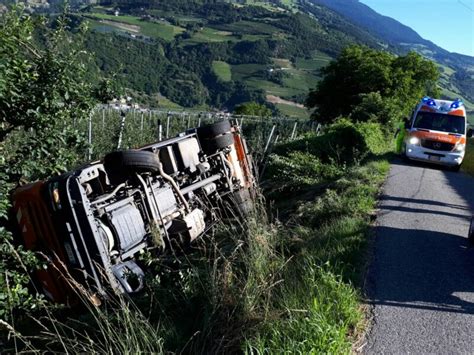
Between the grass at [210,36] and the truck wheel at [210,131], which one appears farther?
the grass at [210,36]

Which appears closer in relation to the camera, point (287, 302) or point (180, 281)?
point (287, 302)

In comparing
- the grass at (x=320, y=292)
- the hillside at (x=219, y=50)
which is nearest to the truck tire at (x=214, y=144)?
the grass at (x=320, y=292)

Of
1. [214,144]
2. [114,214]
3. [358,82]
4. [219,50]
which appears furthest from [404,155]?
[219,50]

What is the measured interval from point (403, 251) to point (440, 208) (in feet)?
11.8

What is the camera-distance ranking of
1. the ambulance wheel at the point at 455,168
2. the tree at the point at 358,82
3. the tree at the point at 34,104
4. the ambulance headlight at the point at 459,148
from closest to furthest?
1. the tree at the point at 34,104
2. the ambulance headlight at the point at 459,148
3. the ambulance wheel at the point at 455,168
4. the tree at the point at 358,82

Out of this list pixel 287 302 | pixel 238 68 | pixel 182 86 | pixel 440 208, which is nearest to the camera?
pixel 287 302

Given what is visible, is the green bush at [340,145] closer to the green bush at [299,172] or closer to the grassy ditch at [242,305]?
the green bush at [299,172]

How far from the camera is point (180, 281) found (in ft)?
17.8

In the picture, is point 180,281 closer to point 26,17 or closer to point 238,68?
point 26,17

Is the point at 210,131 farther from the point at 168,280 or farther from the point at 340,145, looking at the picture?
the point at 340,145

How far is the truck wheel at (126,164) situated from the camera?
6.45 m

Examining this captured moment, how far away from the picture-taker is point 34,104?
5238 millimetres

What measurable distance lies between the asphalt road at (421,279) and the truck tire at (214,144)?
2790 millimetres

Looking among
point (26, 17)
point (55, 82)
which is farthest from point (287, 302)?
point (26, 17)
